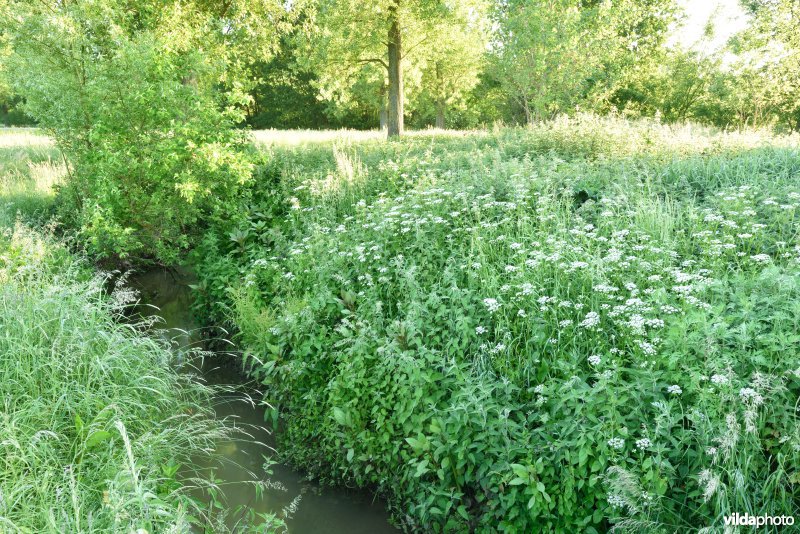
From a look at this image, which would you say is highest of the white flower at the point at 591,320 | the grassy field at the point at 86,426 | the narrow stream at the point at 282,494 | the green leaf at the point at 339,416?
the white flower at the point at 591,320

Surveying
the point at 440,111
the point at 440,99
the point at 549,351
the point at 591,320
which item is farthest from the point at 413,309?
the point at 440,111

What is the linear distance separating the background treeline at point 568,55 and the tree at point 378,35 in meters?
0.04

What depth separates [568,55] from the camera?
53.0 ft

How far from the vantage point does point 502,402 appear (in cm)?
394

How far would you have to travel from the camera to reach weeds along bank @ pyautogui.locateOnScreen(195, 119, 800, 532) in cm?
315

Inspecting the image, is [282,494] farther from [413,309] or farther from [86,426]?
[413,309]

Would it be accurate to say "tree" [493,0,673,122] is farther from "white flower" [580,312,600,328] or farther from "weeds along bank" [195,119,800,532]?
"white flower" [580,312,600,328]

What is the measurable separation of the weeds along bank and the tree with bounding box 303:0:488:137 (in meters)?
10.4

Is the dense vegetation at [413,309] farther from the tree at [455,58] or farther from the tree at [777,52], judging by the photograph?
the tree at [777,52]

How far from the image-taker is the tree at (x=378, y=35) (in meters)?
15.9

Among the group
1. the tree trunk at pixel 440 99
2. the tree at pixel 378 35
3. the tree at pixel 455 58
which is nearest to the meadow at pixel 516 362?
the tree at pixel 378 35

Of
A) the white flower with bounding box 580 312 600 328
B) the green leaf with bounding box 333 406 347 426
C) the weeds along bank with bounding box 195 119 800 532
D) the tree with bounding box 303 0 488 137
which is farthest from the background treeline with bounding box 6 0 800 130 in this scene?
the white flower with bounding box 580 312 600 328

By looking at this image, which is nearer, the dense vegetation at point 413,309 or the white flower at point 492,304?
the dense vegetation at point 413,309

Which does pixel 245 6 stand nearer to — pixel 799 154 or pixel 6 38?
pixel 6 38
